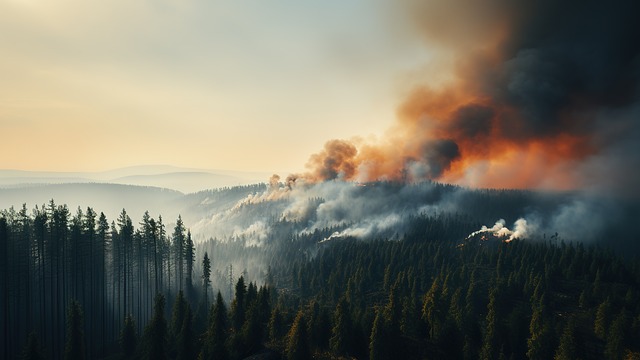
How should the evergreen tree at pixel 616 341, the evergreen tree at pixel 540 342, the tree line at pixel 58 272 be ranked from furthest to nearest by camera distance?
the evergreen tree at pixel 616 341
the evergreen tree at pixel 540 342
the tree line at pixel 58 272

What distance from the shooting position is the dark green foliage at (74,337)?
59647mm

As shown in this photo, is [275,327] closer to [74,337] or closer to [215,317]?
[215,317]

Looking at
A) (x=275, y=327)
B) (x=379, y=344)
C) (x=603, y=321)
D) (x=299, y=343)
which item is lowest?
(x=603, y=321)

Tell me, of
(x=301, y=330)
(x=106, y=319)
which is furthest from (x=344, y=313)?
(x=106, y=319)

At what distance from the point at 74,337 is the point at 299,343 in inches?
1442

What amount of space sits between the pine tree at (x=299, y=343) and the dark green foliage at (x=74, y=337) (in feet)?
112

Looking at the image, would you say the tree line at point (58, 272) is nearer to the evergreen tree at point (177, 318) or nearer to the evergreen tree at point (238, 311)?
the evergreen tree at point (177, 318)

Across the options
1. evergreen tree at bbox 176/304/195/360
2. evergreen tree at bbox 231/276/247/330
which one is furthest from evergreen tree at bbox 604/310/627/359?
evergreen tree at bbox 176/304/195/360

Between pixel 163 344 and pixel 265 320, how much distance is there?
23236mm

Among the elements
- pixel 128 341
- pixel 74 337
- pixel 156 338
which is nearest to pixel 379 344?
pixel 156 338

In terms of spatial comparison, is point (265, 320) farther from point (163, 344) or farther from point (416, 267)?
point (416, 267)

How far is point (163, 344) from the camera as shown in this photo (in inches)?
2534

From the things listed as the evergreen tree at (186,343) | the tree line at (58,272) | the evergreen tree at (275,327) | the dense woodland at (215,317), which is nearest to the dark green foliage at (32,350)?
the dense woodland at (215,317)

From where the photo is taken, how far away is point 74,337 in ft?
198
